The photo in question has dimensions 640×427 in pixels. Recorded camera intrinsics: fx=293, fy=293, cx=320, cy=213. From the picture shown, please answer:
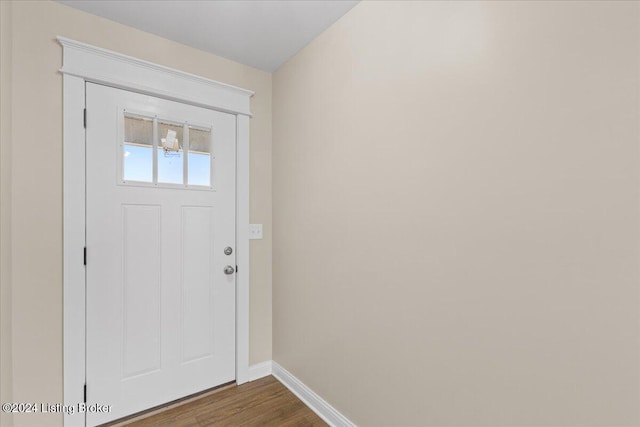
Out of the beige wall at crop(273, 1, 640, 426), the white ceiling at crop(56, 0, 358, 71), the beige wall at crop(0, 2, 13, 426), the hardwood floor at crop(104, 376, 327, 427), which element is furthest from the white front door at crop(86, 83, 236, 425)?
the beige wall at crop(273, 1, 640, 426)

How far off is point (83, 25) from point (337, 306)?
226 cm

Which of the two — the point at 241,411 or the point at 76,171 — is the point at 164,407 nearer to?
the point at 241,411

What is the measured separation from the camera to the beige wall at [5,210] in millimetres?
1382

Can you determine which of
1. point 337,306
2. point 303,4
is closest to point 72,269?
point 337,306

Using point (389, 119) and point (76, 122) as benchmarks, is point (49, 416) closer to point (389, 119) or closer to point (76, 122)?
point (76, 122)

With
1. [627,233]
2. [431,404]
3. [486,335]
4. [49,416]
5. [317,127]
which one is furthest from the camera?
[317,127]

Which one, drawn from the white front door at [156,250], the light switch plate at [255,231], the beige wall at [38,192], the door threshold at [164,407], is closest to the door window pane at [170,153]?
the white front door at [156,250]

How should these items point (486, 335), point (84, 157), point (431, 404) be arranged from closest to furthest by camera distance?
point (486, 335)
point (431, 404)
point (84, 157)

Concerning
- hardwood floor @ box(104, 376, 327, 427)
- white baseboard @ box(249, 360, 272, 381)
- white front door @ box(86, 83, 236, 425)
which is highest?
white front door @ box(86, 83, 236, 425)

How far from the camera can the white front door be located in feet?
5.81

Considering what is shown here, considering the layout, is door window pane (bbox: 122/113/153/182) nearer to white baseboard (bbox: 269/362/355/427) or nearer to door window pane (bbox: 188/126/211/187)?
door window pane (bbox: 188/126/211/187)

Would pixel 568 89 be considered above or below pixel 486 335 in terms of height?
above

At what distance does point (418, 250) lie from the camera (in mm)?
1354

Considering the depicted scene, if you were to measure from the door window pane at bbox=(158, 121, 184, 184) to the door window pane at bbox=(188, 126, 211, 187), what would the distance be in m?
0.07
